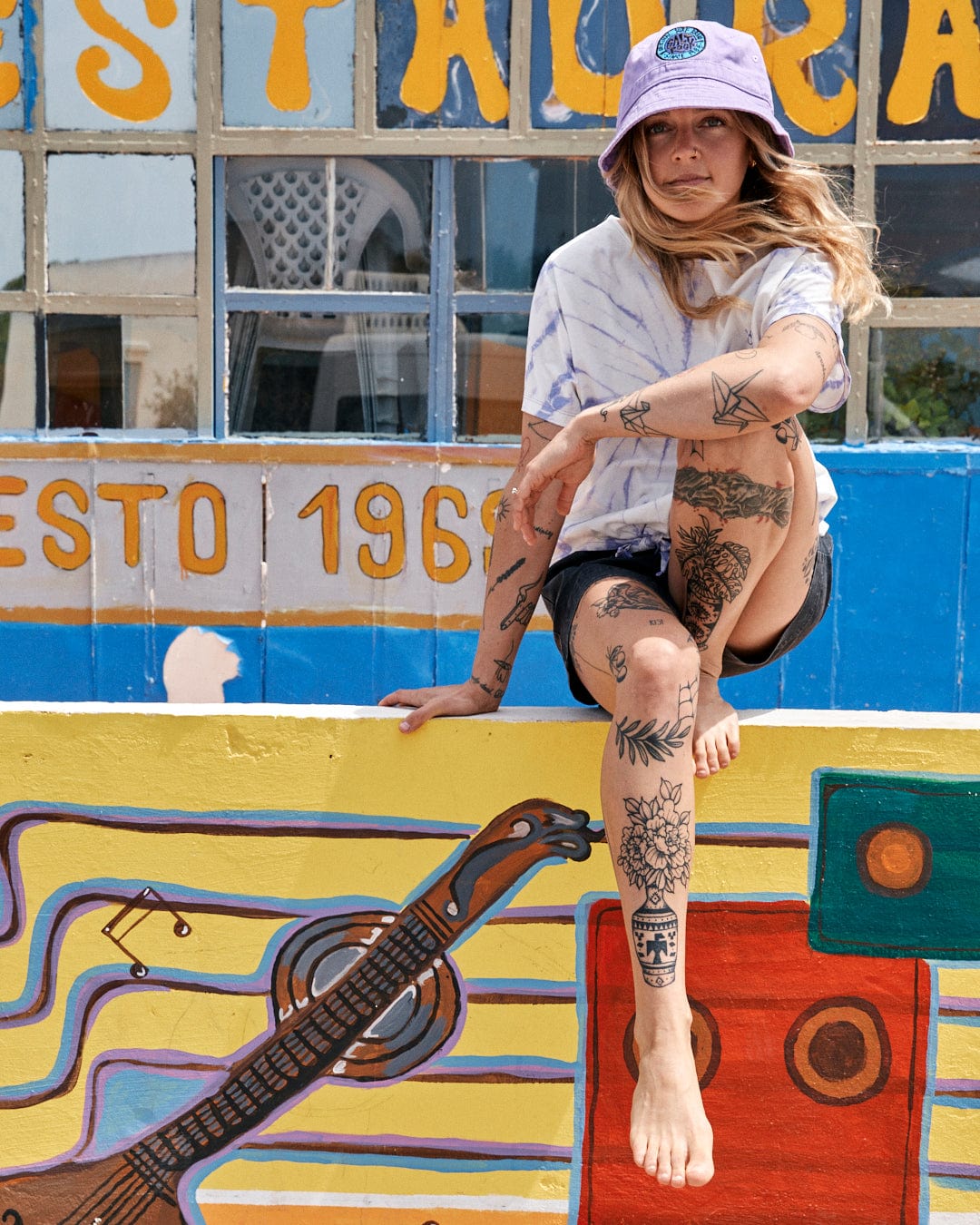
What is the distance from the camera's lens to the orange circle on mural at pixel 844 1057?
221 centimetres

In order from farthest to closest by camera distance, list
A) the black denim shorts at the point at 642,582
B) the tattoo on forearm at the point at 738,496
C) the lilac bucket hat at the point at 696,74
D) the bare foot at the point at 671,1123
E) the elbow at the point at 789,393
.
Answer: the black denim shorts at the point at 642,582, the lilac bucket hat at the point at 696,74, the tattoo on forearm at the point at 738,496, the elbow at the point at 789,393, the bare foot at the point at 671,1123

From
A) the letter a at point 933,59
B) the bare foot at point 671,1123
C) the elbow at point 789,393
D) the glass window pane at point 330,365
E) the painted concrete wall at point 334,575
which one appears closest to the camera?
the bare foot at point 671,1123

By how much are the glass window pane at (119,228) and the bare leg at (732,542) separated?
3.33m

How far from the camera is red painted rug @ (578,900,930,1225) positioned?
87.2 inches

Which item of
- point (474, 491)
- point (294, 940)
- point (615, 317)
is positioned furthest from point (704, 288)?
point (474, 491)

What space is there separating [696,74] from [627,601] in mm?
963

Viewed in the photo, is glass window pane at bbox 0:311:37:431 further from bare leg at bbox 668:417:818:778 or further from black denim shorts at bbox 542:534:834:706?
bare leg at bbox 668:417:818:778

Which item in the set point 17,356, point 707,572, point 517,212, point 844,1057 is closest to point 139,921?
point 707,572

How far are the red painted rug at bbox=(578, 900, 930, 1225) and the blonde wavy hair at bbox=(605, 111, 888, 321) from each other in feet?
3.88

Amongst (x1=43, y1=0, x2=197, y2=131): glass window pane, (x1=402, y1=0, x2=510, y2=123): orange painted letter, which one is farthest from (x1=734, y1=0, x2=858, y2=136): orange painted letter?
(x1=43, y1=0, x2=197, y2=131): glass window pane

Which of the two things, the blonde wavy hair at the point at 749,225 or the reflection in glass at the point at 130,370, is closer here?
the blonde wavy hair at the point at 749,225

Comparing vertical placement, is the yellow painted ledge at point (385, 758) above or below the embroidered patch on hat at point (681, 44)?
below

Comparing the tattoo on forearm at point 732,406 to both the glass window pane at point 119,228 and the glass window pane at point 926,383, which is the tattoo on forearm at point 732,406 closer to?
the glass window pane at point 926,383

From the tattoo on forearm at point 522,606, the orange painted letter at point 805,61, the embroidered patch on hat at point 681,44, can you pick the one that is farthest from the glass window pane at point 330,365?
the embroidered patch on hat at point 681,44
